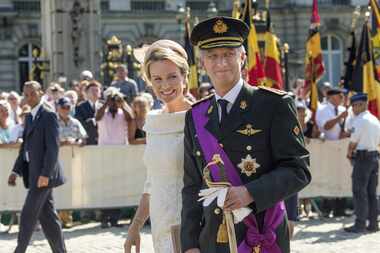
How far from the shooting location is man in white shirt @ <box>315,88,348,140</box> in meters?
13.9

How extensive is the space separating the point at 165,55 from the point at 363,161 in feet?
24.8

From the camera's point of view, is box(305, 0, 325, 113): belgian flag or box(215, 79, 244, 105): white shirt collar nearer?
box(215, 79, 244, 105): white shirt collar

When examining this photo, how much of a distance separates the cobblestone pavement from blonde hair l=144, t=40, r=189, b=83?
18.9 ft

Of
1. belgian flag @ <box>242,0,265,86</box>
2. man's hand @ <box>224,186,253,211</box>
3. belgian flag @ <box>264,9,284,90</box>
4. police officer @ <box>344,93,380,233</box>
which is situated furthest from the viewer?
belgian flag @ <box>264,9,284,90</box>

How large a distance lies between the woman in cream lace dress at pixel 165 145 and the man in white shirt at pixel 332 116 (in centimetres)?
898

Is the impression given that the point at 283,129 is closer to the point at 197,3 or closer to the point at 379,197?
the point at 379,197

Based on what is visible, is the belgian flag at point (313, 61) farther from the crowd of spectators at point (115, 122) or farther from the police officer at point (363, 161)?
Answer: the police officer at point (363, 161)

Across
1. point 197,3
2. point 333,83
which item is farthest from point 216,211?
point 197,3

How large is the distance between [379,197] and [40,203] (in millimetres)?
6271

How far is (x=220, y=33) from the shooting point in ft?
13.7

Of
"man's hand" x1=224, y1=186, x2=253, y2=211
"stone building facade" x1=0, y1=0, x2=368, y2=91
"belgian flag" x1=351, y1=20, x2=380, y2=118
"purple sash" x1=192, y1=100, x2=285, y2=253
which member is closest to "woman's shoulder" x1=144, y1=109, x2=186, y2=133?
"purple sash" x1=192, y1=100, x2=285, y2=253

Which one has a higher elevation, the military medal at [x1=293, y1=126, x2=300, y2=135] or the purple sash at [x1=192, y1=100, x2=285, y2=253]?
the military medal at [x1=293, y1=126, x2=300, y2=135]

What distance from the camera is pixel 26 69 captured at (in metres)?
47.1

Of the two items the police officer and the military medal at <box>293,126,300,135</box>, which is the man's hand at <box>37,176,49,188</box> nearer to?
the police officer
